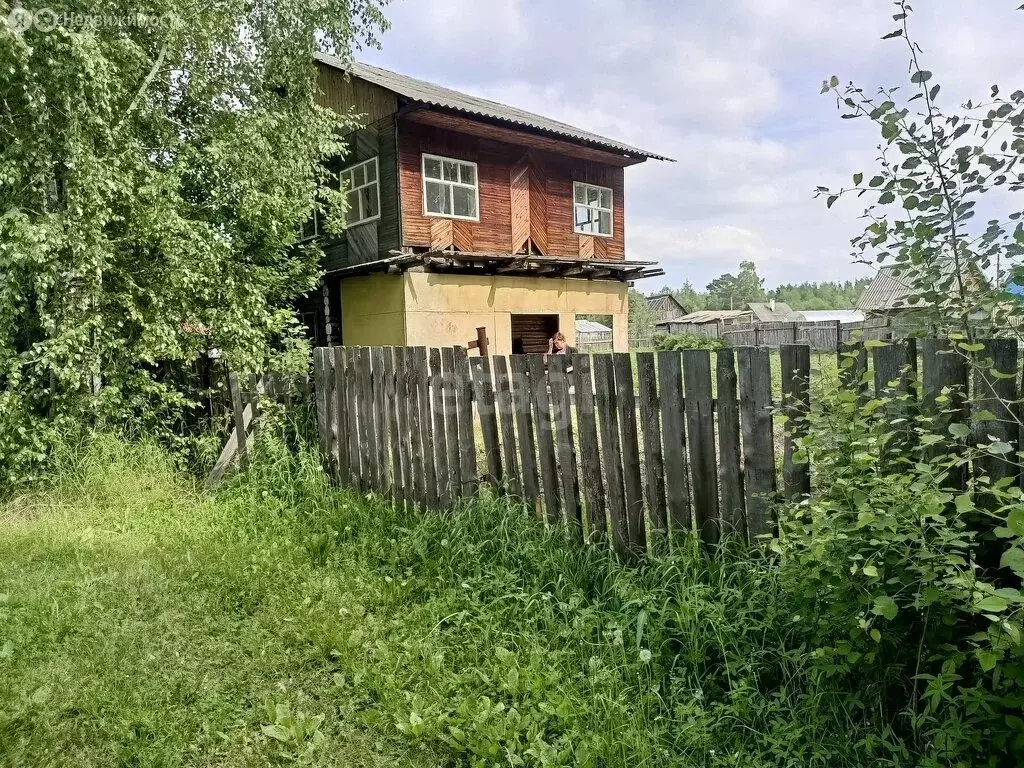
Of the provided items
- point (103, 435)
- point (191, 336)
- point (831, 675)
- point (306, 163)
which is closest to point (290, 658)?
point (831, 675)

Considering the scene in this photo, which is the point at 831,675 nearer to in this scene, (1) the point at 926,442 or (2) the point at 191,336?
(1) the point at 926,442

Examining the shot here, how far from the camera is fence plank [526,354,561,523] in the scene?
13.0 feet

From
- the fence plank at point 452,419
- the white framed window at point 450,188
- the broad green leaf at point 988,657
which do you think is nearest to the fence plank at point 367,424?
the fence plank at point 452,419

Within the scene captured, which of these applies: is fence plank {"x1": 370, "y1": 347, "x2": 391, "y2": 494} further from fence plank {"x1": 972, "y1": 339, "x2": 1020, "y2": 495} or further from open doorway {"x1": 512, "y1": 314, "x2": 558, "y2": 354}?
open doorway {"x1": 512, "y1": 314, "x2": 558, "y2": 354}

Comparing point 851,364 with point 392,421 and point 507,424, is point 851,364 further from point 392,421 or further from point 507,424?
point 392,421

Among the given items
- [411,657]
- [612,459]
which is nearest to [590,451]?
[612,459]

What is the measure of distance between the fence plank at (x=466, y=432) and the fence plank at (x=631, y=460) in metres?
1.30

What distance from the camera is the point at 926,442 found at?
6.44 feet

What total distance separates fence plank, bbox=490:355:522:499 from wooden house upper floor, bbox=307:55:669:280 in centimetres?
1008

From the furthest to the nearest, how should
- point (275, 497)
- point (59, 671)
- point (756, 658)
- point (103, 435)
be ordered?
1. point (103, 435)
2. point (275, 497)
3. point (59, 671)
4. point (756, 658)

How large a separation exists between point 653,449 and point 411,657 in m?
1.66

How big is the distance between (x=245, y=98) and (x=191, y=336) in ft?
12.3

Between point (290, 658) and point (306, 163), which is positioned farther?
point (306, 163)

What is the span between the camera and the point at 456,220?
48.9 feet
